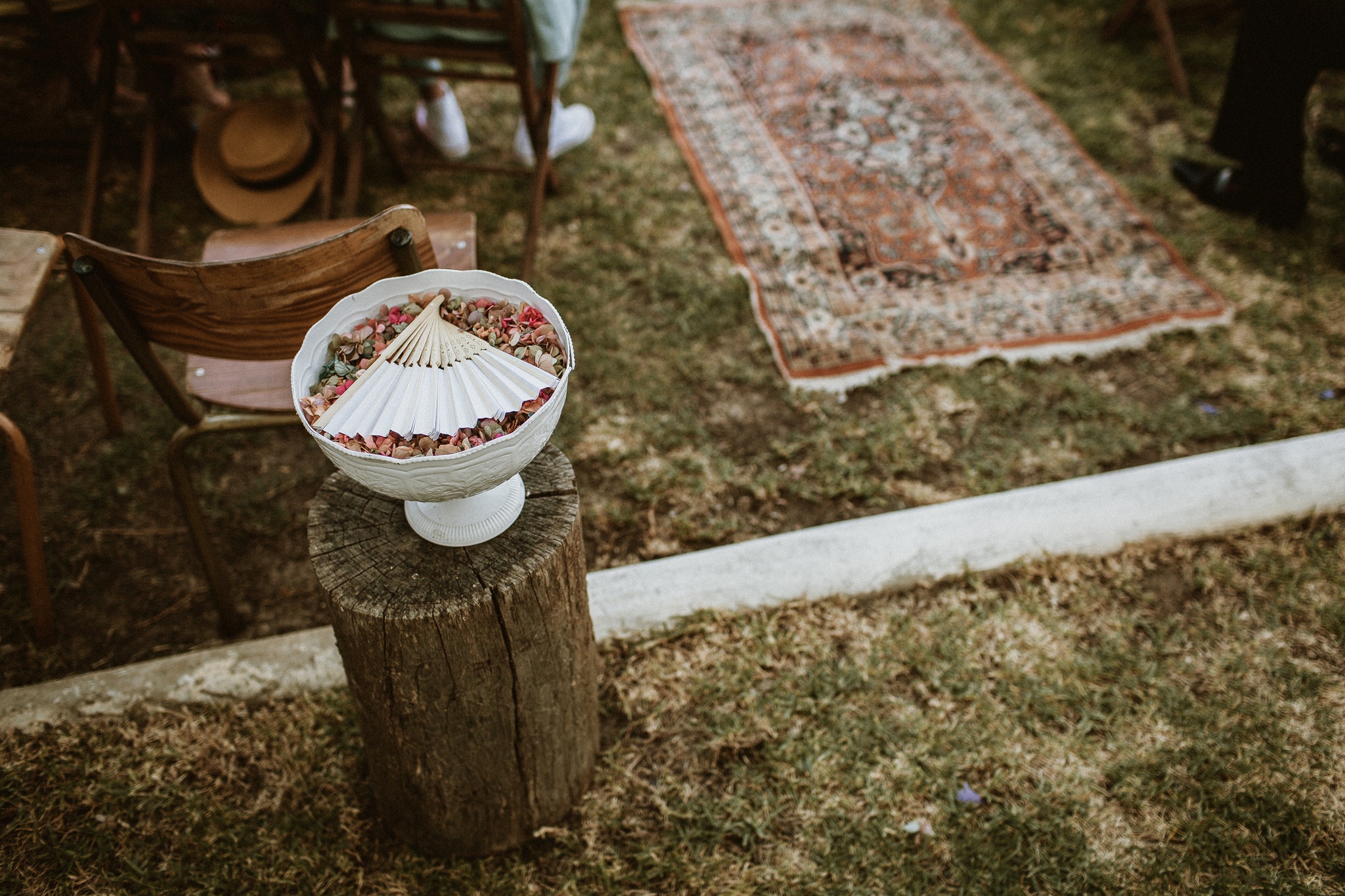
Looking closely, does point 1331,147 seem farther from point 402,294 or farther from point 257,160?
point 257,160

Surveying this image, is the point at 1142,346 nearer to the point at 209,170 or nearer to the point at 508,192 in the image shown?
the point at 508,192

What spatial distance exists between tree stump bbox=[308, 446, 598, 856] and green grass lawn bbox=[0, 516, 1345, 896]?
17 cm

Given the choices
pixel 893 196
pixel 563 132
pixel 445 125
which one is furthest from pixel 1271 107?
pixel 445 125

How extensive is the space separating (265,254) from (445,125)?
1.39 metres

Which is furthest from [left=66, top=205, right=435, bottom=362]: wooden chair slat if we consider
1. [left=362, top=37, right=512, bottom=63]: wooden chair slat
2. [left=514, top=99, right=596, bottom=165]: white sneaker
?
[left=514, top=99, right=596, bottom=165]: white sneaker

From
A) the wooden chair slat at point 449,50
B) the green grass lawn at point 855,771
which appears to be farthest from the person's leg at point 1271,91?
the wooden chair slat at point 449,50

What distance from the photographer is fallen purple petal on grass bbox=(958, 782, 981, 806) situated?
1750mm

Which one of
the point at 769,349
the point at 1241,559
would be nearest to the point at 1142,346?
the point at 1241,559

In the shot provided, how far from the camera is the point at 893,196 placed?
3.33 m

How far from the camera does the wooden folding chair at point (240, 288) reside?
136 centimetres

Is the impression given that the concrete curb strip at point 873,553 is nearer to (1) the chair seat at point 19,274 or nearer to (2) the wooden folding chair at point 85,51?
(1) the chair seat at point 19,274

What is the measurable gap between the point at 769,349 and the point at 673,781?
4.82 ft

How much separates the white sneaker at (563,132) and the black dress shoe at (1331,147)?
3.10 metres

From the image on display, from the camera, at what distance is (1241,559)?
2.22 m
